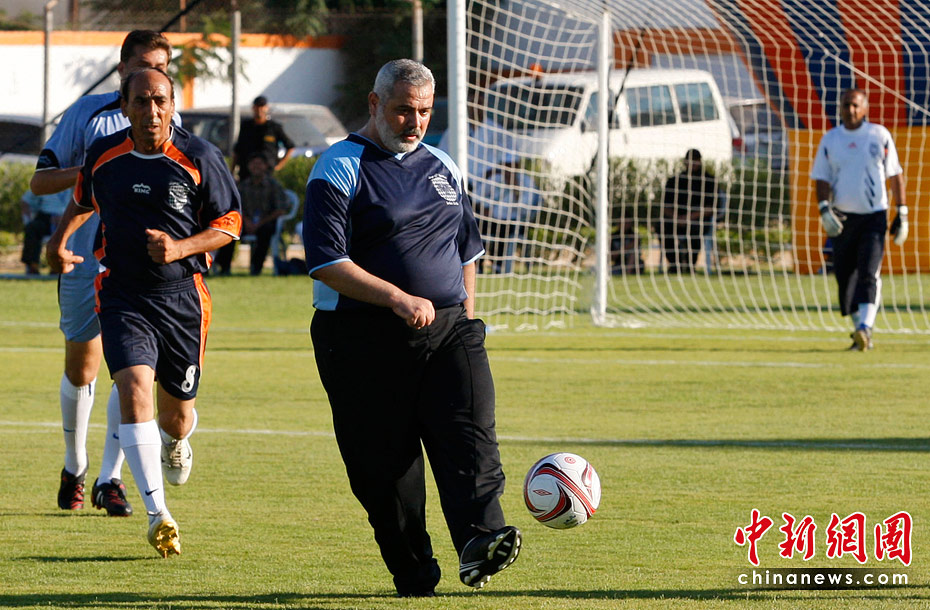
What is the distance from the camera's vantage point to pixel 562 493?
560 cm

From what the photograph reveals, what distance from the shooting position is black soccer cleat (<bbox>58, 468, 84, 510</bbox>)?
288 inches

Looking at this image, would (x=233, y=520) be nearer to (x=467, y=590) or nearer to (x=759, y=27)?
(x=467, y=590)

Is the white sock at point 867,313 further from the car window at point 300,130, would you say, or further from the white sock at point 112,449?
the car window at point 300,130

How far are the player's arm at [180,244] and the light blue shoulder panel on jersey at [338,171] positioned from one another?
3.55 ft

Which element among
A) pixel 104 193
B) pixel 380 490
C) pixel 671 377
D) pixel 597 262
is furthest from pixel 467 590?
pixel 597 262

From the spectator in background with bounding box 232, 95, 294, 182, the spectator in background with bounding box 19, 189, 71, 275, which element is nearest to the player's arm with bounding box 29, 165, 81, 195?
the spectator in background with bounding box 232, 95, 294, 182

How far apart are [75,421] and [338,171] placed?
8.92ft

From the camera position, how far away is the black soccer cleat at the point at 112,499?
7.13 meters

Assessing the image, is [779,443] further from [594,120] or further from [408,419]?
[594,120]

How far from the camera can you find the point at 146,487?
6148 millimetres

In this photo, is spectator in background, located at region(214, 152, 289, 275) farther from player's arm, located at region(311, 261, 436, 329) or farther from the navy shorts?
player's arm, located at region(311, 261, 436, 329)

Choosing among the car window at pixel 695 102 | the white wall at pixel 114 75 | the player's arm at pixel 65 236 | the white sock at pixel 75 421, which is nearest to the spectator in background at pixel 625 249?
the car window at pixel 695 102

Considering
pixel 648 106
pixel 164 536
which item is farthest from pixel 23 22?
pixel 164 536

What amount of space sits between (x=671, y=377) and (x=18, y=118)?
18.2m
